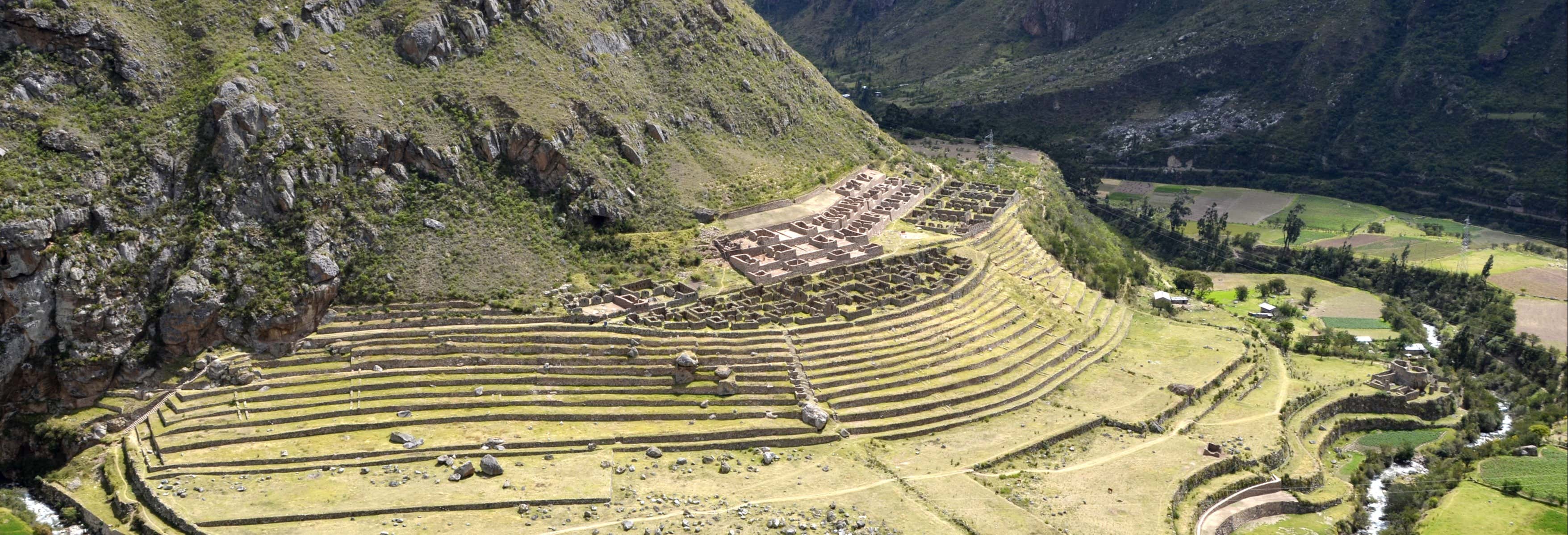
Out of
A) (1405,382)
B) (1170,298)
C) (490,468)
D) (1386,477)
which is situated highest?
(1170,298)

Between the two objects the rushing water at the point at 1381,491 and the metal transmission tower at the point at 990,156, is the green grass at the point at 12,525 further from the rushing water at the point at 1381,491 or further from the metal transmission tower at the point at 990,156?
the metal transmission tower at the point at 990,156

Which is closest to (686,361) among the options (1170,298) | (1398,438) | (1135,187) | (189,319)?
(189,319)

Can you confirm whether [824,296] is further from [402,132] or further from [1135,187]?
[1135,187]

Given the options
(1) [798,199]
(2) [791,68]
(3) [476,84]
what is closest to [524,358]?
(3) [476,84]

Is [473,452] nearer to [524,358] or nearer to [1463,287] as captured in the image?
[524,358]

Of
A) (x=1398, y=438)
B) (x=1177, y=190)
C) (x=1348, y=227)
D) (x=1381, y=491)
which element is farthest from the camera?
(x=1177, y=190)

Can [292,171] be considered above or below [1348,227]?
above

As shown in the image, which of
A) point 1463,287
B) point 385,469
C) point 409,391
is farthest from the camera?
point 1463,287

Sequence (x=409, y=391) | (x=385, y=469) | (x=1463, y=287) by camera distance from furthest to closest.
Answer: (x=1463, y=287), (x=409, y=391), (x=385, y=469)
